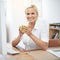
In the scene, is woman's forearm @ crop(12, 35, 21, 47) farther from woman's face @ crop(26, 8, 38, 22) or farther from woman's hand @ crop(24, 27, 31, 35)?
woman's face @ crop(26, 8, 38, 22)

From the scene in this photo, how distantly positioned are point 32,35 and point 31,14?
33cm

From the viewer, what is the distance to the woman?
242 centimetres

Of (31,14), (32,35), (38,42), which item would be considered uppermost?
(31,14)

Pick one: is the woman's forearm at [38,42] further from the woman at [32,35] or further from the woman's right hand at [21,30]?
the woman's right hand at [21,30]

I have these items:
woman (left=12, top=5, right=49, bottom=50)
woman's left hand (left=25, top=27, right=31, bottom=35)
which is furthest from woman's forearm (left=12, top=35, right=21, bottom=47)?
woman's left hand (left=25, top=27, right=31, bottom=35)

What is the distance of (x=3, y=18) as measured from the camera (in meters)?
1.93

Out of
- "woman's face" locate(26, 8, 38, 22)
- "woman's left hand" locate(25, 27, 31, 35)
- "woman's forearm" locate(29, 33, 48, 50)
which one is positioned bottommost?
"woman's forearm" locate(29, 33, 48, 50)

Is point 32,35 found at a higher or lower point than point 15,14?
lower

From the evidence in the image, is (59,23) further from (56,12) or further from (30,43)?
(30,43)

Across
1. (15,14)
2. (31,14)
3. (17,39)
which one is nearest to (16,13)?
(15,14)

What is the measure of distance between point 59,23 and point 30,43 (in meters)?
2.62

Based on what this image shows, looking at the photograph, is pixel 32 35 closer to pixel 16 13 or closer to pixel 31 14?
pixel 31 14

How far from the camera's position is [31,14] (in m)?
2.43

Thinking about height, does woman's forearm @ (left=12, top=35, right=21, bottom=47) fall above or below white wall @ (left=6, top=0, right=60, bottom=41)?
below
